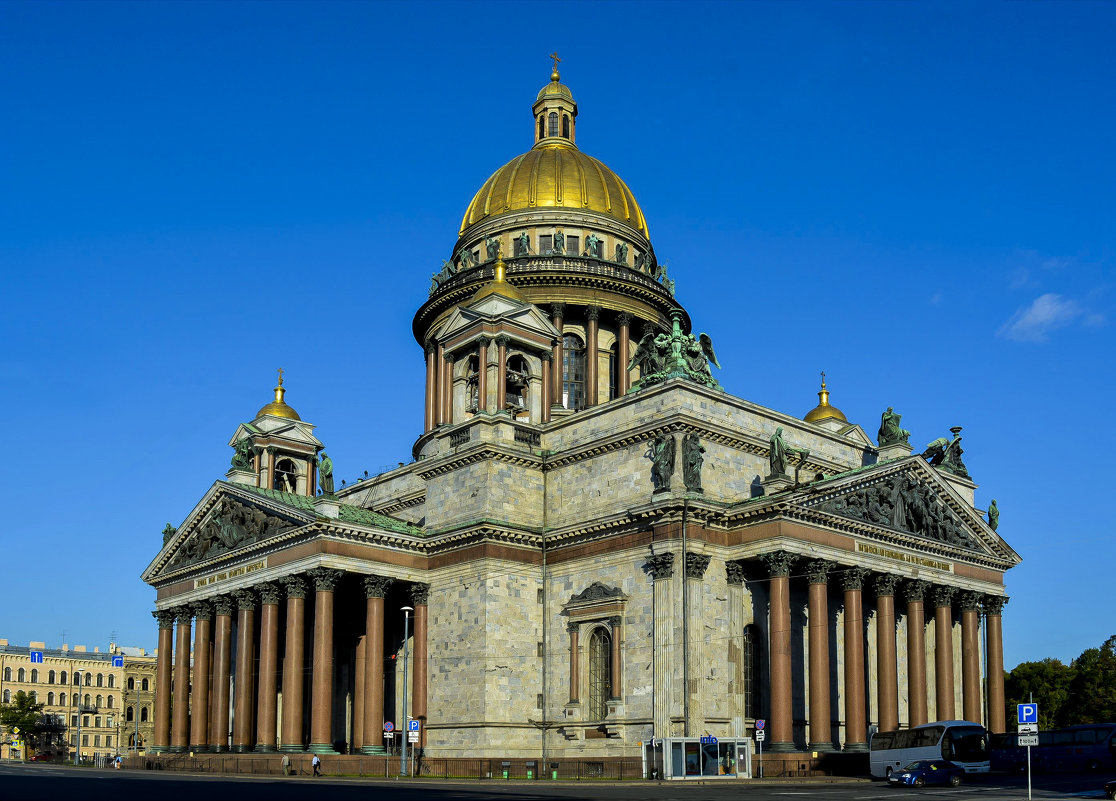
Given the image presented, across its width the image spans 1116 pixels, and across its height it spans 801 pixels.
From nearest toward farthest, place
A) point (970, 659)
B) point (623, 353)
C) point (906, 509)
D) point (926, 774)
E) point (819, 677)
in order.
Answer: point (926, 774), point (819, 677), point (906, 509), point (970, 659), point (623, 353)

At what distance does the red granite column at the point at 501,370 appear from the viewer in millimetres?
62875

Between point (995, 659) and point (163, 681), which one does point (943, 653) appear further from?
point (163, 681)

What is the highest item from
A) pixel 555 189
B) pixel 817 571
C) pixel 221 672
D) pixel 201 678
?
pixel 555 189

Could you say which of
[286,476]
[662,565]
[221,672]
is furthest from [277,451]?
[662,565]

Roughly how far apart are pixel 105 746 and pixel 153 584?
272 feet

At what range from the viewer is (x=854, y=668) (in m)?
53.9

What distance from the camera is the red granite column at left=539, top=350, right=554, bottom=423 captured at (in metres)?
65.7

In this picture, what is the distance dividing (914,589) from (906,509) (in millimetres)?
3862

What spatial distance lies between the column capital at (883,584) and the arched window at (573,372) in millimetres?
24410

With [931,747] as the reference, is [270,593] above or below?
above

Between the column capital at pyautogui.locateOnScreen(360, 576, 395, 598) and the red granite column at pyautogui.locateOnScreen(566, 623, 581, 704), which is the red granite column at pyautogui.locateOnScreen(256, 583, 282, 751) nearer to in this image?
the column capital at pyautogui.locateOnScreen(360, 576, 395, 598)

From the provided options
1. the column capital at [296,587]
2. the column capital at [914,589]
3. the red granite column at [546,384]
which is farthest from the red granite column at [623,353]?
the column capital at [296,587]

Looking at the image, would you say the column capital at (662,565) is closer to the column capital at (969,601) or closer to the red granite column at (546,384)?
the red granite column at (546,384)

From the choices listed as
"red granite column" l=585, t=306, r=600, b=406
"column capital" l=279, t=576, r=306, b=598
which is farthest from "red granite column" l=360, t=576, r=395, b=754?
"red granite column" l=585, t=306, r=600, b=406
